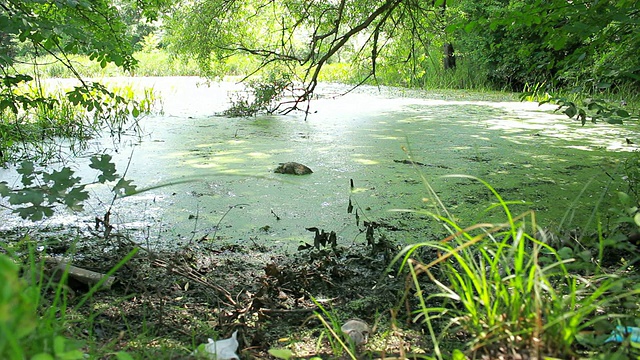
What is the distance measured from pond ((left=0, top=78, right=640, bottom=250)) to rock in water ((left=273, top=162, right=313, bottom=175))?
0.06 metres

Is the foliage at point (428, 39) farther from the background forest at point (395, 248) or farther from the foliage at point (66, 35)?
the foliage at point (66, 35)

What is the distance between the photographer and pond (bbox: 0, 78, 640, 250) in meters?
2.16

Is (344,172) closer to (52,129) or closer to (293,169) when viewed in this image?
(293,169)

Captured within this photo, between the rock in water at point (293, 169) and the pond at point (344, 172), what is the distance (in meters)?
0.06

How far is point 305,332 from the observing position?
4.36ft

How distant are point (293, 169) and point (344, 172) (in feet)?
0.94

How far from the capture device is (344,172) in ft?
9.79

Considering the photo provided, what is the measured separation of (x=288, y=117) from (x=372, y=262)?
350cm

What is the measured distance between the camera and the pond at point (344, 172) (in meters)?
2.16

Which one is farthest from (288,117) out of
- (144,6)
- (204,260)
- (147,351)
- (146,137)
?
(147,351)

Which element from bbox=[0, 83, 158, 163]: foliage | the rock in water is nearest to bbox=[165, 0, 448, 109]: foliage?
bbox=[0, 83, 158, 163]: foliage

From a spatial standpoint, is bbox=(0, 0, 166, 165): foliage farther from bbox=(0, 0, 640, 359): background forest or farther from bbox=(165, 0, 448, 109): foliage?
bbox=(165, 0, 448, 109): foliage

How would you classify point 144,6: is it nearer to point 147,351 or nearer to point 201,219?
point 201,219

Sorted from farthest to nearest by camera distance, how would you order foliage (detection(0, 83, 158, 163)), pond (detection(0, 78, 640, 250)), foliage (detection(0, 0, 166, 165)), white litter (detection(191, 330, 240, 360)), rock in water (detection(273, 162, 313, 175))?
foliage (detection(0, 83, 158, 163)) < rock in water (detection(273, 162, 313, 175)) < pond (detection(0, 78, 640, 250)) < foliage (detection(0, 0, 166, 165)) < white litter (detection(191, 330, 240, 360))
